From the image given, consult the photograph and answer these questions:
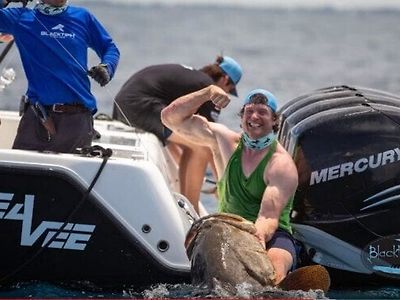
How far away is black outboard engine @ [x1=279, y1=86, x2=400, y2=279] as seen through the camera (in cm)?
684

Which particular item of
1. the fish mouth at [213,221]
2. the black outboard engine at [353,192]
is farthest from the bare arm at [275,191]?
the black outboard engine at [353,192]

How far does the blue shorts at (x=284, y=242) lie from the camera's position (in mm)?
6621

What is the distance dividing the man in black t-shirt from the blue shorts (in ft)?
6.53

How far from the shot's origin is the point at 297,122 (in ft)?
23.7

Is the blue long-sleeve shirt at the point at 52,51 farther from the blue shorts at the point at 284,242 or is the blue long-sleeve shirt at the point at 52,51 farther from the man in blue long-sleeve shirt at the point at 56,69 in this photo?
the blue shorts at the point at 284,242

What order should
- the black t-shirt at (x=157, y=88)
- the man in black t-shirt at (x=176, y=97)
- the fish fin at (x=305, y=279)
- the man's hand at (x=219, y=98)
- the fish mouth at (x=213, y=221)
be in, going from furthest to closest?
1. the black t-shirt at (x=157, y=88)
2. the man in black t-shirt at (x=176, y=97)
3. the man's hand at (x=219, y=98)
4. the fish mouth at (x=213, y=221)
5. the fish fin at (x=305, y=279)

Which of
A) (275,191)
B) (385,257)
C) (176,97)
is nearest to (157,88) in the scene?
(176,97)

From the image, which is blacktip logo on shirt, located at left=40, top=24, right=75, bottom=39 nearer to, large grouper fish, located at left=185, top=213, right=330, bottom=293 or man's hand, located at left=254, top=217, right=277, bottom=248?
large grouper fish, located at left=185, top=213, right=330, bottom=293

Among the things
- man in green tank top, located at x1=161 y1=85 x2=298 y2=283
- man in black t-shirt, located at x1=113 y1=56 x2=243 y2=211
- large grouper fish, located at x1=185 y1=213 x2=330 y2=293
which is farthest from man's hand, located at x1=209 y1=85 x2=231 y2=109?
man in black t-shirt, located at x1=113 y1=56 x2=243 y2=211

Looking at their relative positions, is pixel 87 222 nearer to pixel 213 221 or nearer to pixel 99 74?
pixel 213 221

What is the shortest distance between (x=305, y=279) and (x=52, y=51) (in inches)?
78.3

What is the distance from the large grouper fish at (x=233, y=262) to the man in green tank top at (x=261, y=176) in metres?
0.16

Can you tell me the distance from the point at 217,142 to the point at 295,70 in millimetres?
22376

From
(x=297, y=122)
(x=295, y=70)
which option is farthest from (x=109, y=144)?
(x=295, y=70)
